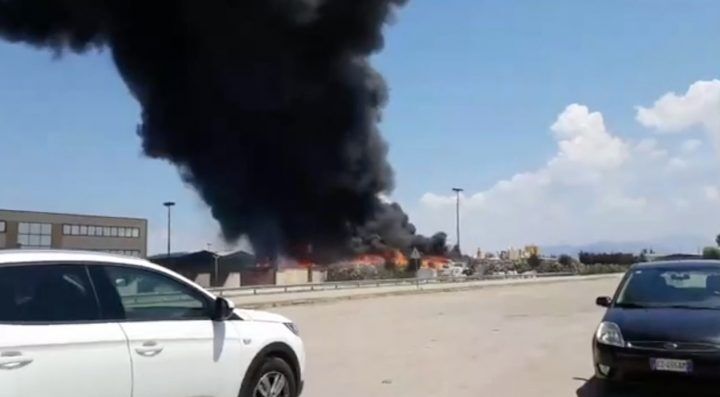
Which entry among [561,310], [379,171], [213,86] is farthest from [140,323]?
[379,171]

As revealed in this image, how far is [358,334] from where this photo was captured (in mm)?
14102

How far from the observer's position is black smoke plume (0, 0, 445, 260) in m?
47.4

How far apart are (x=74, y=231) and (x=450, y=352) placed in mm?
54635

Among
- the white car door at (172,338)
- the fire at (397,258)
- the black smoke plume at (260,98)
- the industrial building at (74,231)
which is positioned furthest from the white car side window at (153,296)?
the fire at (397,258)

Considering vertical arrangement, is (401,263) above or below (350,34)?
below

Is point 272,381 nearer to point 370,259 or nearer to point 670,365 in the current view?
point 670,365

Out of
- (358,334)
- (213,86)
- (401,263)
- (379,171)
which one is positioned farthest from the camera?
(401,263)

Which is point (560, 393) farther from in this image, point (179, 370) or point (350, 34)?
point (350, 34)

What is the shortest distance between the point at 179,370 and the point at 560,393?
420cm

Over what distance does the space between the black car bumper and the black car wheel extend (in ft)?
9.71

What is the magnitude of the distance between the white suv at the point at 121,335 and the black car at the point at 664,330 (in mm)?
3146

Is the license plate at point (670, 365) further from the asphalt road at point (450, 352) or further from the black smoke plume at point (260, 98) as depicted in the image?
the black smoke plume at point (260, 98)

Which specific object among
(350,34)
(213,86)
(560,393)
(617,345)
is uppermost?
(350,34)

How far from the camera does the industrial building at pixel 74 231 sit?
5449cm
